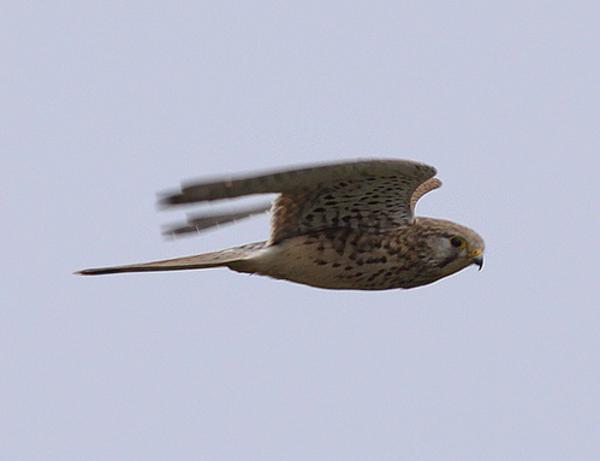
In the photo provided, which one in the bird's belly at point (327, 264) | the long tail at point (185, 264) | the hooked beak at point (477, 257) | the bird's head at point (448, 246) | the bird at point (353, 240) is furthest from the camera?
the hooked beak at point (477, 257)

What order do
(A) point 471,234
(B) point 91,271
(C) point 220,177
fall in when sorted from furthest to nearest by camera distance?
(A) point 471,234, (B) point 91,271, (C) point 220,177

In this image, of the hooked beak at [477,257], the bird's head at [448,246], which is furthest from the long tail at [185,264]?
the hooked beak at [477,257]

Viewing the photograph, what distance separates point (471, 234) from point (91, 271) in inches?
95.8

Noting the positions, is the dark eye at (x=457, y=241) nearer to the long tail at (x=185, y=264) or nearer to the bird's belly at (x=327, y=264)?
the bird's belly at (x=327, y=264)

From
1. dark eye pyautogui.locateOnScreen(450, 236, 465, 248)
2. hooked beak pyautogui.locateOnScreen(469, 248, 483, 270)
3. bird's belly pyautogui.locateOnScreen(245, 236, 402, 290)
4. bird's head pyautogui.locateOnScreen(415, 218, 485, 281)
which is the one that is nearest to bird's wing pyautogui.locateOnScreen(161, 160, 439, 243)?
bird's belly pyautogui.locateOnScreen(245, 236, 402, 290)

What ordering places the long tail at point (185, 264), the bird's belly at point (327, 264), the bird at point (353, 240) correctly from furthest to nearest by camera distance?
1. the bird's belly at point (327, 264)
2. the long tail at point (185, 264)
3. the bird at point (353, 240)

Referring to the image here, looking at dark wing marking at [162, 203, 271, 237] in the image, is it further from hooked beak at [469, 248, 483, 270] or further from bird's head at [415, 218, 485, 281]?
hooked beak at [469, 248, 483, 270]

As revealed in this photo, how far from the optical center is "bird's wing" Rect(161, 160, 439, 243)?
24.4 ft

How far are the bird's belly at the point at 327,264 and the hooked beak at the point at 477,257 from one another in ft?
1.78

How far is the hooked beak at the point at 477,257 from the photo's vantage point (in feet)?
28.8

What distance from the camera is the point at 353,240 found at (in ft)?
27.3

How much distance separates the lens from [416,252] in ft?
28.0

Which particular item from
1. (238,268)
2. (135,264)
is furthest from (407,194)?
(135,264)

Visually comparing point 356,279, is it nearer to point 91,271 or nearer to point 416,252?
point 416,252
